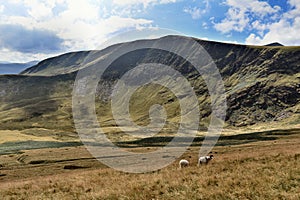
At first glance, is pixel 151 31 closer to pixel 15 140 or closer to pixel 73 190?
pixel 73 190

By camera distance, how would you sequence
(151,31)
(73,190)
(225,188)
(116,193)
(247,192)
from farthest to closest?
(151,31) < (73,190) < (116,193) < (225,188) < (247,192)

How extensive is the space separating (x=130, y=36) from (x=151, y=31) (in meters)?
4.81

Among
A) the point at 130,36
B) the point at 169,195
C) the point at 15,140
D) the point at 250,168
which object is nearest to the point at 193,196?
the point at 169,195

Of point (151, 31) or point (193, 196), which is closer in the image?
point (193, 196)

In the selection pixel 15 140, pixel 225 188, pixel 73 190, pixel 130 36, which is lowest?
pixel 15 140

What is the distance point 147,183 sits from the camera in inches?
659

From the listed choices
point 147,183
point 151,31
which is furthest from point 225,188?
point 151,31

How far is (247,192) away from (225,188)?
1218 mm

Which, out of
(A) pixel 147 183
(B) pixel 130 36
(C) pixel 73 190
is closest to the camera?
(A) pixel 147 183

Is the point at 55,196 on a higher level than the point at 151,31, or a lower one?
lower

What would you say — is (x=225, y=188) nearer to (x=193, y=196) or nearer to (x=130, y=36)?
(x=193, y=196)

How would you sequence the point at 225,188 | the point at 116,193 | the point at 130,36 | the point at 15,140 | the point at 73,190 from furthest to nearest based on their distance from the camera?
the point at 15,140
the point at 130,36
the point at 73,190
the point at 116,193
the point at 225,188

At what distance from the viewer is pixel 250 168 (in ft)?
61.5

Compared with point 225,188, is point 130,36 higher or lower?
higher
